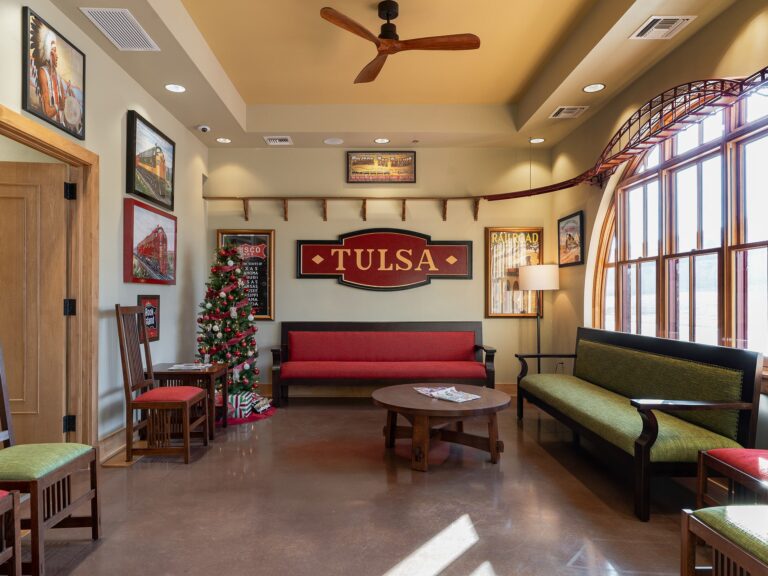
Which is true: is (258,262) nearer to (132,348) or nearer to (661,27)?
(132,348)

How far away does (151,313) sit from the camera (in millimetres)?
4754

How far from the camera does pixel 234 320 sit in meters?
5.29

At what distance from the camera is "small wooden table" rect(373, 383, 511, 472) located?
361 centimetres

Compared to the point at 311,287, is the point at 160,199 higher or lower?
higher

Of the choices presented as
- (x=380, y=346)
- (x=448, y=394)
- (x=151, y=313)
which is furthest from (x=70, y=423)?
(x=380, y=346)

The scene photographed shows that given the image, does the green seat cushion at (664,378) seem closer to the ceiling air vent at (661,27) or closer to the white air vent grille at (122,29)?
the ceiling air vent at (661,27)

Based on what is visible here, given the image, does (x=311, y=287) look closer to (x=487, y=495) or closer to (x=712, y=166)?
(x=487, y=495)

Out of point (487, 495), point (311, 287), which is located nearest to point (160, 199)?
point (311, 287)

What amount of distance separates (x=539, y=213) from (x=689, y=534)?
503 centimetres

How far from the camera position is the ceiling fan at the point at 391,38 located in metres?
3.38

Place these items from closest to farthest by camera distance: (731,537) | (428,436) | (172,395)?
(731,537) < (428,436) < (172,395)

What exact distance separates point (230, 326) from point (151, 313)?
82 centimetres

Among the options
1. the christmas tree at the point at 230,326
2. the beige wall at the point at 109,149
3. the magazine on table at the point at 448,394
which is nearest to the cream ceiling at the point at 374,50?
the beige wall at the point at 109,149

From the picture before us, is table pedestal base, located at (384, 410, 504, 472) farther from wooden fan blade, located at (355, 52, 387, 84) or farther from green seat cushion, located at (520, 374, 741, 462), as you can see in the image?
wooden fan blade, located at (355, 52, 387, 84)
